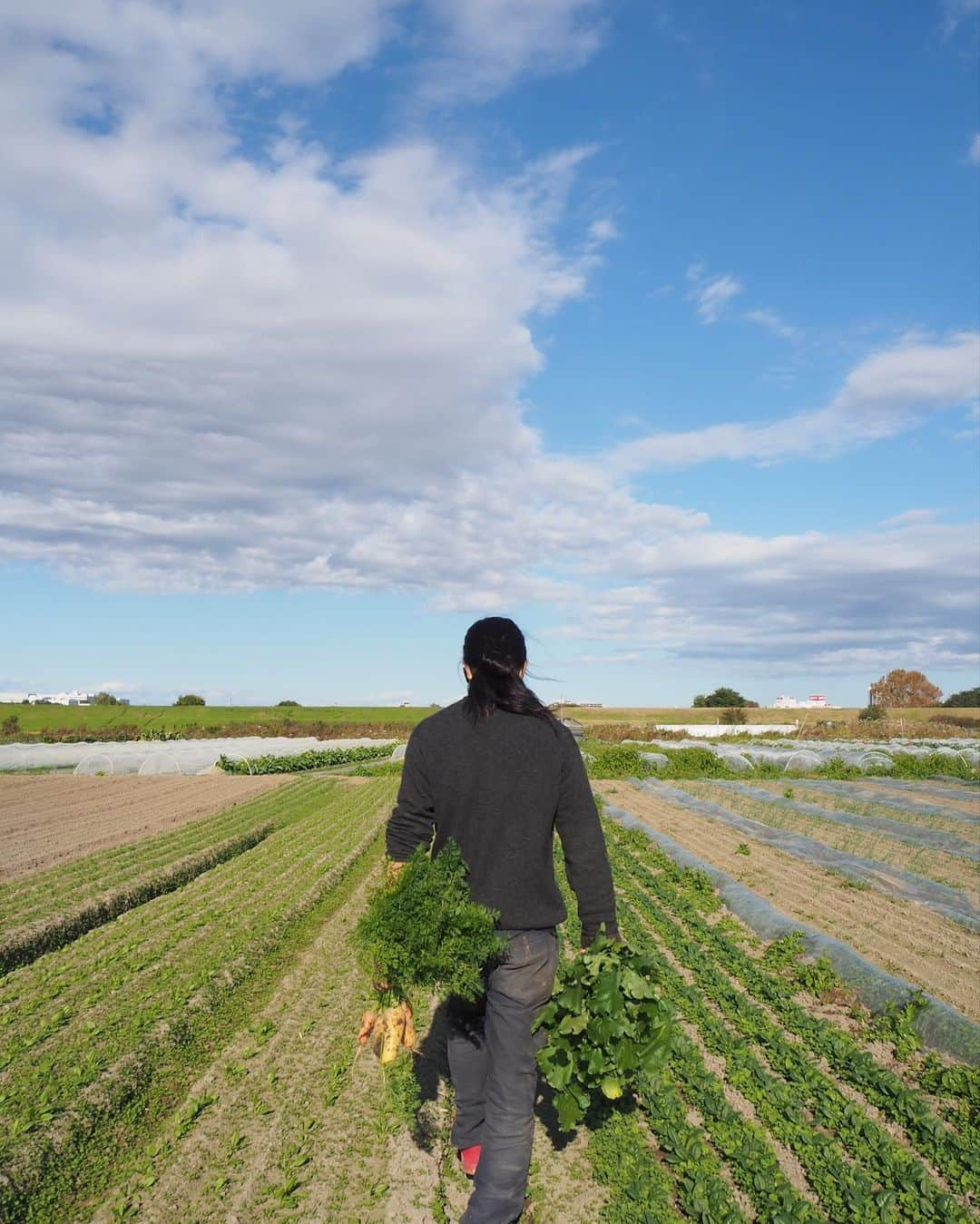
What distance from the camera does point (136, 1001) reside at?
7.19m

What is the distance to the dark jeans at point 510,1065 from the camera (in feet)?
11.8

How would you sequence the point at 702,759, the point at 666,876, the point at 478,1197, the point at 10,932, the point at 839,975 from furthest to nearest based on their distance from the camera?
the point at 702,759
the point at 666,876
the point at 10,932
the point at 839,975
the point at 478,1197

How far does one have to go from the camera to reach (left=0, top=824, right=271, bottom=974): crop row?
9.10m

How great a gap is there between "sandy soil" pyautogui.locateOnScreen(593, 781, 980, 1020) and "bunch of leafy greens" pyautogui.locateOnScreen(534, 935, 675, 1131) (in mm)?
4582

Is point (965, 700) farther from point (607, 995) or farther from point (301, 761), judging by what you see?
point (607, 995)

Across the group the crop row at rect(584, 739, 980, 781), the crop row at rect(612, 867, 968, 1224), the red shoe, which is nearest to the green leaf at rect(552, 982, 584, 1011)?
the red shoe

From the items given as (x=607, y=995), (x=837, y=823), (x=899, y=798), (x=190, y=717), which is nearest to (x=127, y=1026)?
(x=607, y=995)

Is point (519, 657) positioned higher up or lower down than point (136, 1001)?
higher up

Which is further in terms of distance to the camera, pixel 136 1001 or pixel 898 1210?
pixel 136 1001

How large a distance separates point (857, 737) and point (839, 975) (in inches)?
2006

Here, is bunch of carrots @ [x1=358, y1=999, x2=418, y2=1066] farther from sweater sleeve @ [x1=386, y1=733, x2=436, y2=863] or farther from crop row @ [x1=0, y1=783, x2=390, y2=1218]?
crop row @ [x1=0, y1=783, x2=390, y2=1218]

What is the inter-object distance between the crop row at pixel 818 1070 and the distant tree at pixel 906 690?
91594 mm

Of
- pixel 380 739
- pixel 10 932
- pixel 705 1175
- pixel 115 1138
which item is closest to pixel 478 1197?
pixel 705 1175

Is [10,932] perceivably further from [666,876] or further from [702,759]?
[702,759]
